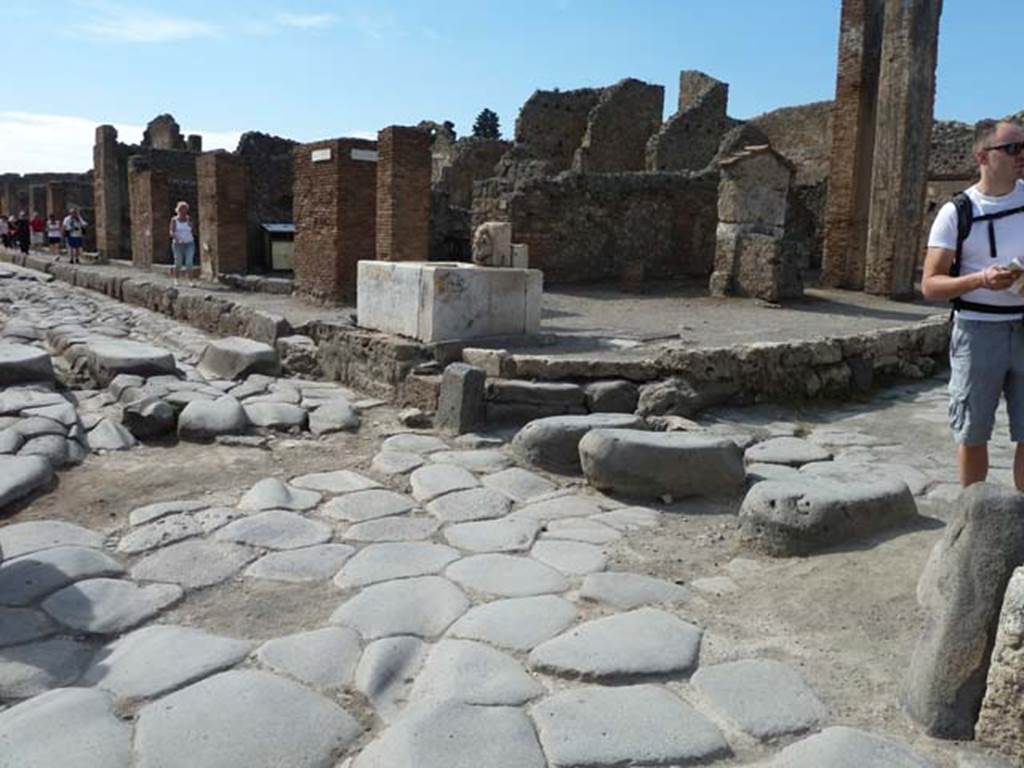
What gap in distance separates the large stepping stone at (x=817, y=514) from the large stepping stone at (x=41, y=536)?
2849mm

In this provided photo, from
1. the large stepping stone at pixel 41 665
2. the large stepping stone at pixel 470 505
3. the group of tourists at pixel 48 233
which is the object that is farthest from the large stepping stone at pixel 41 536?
the group of tourists at pixel 48 233

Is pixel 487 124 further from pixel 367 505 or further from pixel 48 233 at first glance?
pixel 367 505

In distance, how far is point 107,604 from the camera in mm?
3205

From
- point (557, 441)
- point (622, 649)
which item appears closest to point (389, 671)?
point (622, 649)

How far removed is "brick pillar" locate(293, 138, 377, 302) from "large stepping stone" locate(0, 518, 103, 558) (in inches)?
315

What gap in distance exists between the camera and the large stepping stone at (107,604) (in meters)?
3.06

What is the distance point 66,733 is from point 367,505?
214 cm

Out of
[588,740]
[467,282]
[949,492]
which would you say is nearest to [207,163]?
[467,282]

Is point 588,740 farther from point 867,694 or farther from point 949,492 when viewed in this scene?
point 949,492

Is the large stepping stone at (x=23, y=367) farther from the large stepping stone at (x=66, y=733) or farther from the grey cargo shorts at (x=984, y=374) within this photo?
the grey cargo shorts at (x=984, y=374)

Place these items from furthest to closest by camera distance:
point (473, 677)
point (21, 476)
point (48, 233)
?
point (48, 233)
point (21, 476)
point (473, 677)

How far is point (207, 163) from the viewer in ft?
53.4

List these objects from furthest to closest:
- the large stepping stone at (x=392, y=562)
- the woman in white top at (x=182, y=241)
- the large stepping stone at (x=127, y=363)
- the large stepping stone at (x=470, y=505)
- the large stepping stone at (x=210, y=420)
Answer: the woman in white top at (x=182, y=241), the large stepping stone at (x=127, y=363), the large stepping stone at (x=210, y=420), the large stepping stone at (x=470, y=505), the large stepping stone at (x=392, y=562)

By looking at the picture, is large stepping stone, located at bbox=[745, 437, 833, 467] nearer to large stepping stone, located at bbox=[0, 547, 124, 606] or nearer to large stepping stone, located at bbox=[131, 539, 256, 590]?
large stepping stone, located at bbox=[131, 539, 256, 590]
